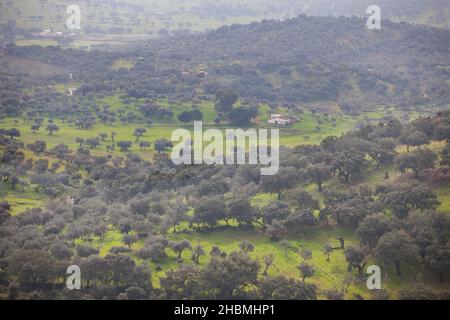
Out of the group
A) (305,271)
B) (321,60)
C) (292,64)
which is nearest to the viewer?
(305,271)

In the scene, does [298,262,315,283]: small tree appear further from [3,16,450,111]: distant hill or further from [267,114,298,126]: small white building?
[3,16,450,111]: distant hill

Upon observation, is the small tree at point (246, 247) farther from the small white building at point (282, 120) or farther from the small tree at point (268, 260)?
the small white building at point (282, 120)

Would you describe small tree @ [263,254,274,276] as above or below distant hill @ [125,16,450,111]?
below

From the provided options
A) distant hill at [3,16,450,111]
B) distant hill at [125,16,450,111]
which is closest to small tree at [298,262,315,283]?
distant hill at [3,16,450,111]

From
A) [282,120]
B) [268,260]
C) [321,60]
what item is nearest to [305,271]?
[268,260]

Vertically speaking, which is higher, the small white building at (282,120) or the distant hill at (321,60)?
the distant hill at (321,60)

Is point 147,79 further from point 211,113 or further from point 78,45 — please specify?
point 78,45

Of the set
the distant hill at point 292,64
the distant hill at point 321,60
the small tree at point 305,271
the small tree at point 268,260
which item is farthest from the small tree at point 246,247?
the distant hill at point 321,60

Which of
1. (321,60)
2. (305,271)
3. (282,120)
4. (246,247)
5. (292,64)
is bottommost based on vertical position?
(246,247)

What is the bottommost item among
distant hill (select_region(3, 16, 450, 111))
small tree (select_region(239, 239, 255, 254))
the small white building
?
small tree (select_region(239, 239, 255, 254))

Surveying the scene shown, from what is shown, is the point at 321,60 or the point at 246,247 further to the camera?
the point at 321,60

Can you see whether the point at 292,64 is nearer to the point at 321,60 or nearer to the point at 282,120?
the point at 321,60
